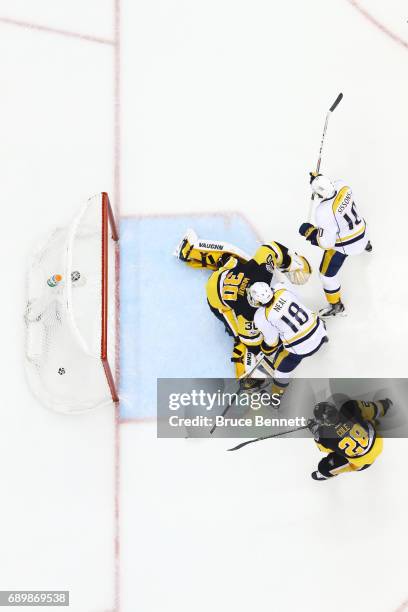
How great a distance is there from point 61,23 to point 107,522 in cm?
343

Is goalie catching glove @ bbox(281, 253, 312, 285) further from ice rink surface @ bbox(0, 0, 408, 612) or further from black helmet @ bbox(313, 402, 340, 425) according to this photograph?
black helmet @ bbox(313, 402, 340, 425)

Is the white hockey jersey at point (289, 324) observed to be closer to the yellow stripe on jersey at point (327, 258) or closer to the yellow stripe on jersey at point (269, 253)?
the yellow stripe on jersey at point (269, 253)

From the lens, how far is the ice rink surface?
13.4 feet

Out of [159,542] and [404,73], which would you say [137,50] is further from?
[159,542]

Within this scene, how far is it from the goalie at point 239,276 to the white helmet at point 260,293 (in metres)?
0.19

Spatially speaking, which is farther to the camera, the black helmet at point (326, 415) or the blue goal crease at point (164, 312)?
the blue goal crease at point (164, 312)

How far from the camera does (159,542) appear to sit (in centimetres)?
410

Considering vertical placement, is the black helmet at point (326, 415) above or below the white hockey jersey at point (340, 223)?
below

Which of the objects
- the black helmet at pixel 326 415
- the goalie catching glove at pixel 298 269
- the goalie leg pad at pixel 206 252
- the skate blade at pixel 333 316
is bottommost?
the black helmet at pixel 326 415

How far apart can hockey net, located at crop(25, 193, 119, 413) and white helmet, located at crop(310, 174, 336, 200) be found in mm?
1214

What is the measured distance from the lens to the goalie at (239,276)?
4.00m

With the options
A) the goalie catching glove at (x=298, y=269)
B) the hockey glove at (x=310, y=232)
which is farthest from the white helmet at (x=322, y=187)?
the goalie catching glove at (x=298, y=269)

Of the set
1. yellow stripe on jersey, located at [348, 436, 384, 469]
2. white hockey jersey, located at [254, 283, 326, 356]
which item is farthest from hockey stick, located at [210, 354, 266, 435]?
yellow stripe on jersey, located at [348, 436, 384, 469]

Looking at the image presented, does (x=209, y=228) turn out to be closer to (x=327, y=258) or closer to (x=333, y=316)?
(x=327, y=258)
